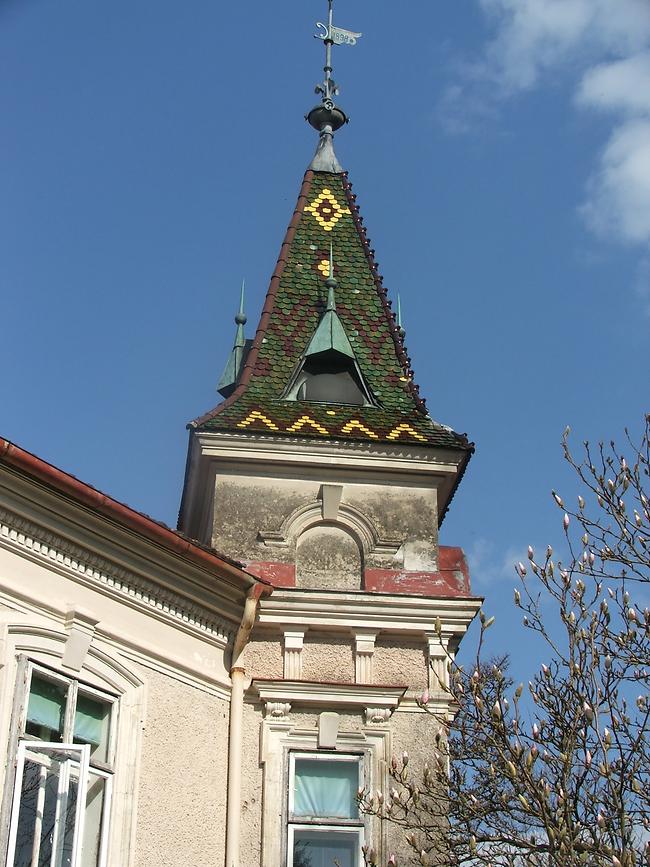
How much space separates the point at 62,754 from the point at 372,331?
7656 millimetres

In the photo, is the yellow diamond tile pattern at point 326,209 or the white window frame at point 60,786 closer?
the white window frame at point 60,786

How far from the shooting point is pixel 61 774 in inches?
436

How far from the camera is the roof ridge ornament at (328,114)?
19609 millimetres

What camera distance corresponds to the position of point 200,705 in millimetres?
12883

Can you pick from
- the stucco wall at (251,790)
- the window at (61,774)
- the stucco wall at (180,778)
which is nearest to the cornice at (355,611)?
the stucco wall at (251,790)

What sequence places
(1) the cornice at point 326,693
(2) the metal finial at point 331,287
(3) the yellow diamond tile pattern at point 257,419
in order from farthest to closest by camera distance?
(2) the metal finial at point 331,287 → (3) the yellow diamond tile pattern at point 257,419 → (1) the cornice at point 326,693

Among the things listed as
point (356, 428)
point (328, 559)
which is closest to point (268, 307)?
point (356, 428)

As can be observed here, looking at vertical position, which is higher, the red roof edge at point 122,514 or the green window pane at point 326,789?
the red roof edge at point 122,514

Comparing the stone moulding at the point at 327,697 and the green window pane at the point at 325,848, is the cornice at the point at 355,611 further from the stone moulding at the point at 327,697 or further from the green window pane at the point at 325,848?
the green window pane at the point at 325,848

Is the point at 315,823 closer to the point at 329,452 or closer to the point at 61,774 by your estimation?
the point at 61,774

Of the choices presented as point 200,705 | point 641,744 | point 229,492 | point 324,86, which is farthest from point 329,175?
point 641,744

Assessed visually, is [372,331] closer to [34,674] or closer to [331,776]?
[331,776]

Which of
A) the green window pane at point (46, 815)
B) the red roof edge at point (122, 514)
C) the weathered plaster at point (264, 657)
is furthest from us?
the weathered plaster at point (264, 657)

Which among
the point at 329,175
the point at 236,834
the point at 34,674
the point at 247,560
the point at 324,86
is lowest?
the point at 236,834
